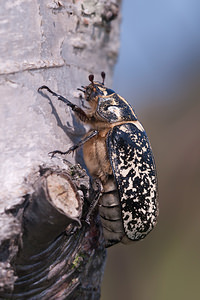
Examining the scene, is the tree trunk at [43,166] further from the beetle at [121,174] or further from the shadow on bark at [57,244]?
the beetle at [121,174]

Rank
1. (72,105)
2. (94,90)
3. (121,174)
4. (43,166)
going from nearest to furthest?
(43,166) < (72,105) < (121,174) < (94,90)

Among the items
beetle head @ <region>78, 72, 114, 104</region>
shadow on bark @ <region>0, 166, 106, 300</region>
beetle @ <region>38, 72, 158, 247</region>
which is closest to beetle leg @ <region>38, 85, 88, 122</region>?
beetle @ <region>38, 72, 158, 247</region>

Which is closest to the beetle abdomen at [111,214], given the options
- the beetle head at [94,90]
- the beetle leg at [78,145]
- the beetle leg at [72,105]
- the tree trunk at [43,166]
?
the tree trunk at [43,166]

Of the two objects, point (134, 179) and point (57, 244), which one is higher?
point (134, 179)

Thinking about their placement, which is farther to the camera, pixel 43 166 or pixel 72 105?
pixel 72 105

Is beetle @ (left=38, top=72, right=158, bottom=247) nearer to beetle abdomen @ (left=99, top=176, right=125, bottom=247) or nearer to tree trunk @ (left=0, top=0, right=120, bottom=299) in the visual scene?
beetle abdomen @ (left=99, top=176, right=125, bottom=247)

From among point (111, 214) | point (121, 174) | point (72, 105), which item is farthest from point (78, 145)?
point (111, 214)

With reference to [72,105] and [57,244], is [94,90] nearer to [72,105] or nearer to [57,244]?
[72,105]
